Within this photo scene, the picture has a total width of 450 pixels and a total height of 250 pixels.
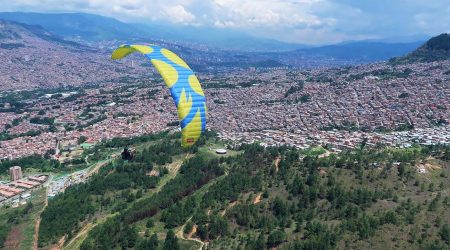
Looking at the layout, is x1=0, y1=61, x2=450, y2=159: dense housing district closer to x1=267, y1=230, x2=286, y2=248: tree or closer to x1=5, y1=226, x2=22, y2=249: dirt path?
x1=267, y1=230, x2=286, y2=248: tree

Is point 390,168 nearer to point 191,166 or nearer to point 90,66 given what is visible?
point 191,166

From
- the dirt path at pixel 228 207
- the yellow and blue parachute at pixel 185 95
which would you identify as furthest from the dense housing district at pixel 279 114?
the yellow and blue parachute at pixel 185 95

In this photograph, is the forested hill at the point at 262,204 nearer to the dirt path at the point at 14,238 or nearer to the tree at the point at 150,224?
the tree at the point at 150,224

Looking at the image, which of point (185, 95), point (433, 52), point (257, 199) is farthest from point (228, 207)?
point (433, 52)

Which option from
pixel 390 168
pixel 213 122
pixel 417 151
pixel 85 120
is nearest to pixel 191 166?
pixel 390 168

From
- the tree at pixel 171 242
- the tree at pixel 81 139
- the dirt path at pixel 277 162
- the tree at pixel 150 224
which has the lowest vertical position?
the tree at pixel 81 139

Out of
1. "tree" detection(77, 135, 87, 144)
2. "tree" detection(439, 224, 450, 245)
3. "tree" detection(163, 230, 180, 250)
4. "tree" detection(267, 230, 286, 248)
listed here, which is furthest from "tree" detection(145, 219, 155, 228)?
"tree" detection(77, 135, 87, 144)

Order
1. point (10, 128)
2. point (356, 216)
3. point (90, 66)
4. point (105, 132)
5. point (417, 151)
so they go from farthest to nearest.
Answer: point (90, 66)
point (10, 128)
point (105, 132)
point (417, 151)
point (356, 216)
